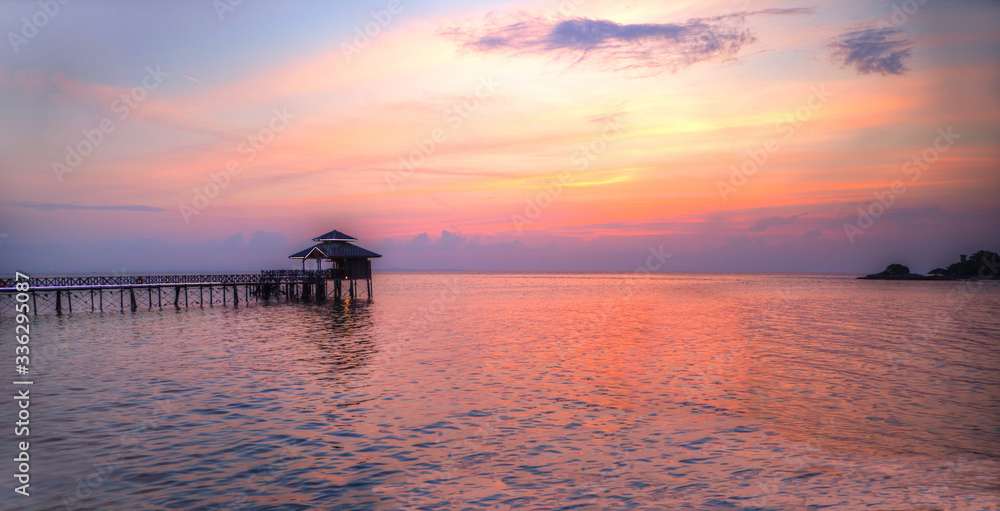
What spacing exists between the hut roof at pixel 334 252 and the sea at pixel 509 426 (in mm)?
31653

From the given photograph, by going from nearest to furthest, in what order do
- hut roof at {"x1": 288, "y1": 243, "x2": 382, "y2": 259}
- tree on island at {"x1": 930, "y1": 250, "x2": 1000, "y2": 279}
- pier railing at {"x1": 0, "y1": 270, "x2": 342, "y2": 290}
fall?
pier railing at {"x1": 0, "y1": 270, "x2": 342, "y2": 290}
hut roof at {"x1": 288, "y1": 243, "x2": 382, "y2": 259}
tree on island at {"x1": 930, "y1": 250, "x2": 1000, "y2": 279}

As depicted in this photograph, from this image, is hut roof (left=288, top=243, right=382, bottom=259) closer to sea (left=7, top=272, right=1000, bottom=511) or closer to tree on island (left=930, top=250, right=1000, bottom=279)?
sea (left=7, top=272, right=1000, bottom=511)

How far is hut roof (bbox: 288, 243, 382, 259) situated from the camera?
59.8 metres

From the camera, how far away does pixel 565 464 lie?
35.2 ft

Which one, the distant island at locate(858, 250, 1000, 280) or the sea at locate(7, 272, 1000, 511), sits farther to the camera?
the distant island at locate(858, 250, 1000, 280)

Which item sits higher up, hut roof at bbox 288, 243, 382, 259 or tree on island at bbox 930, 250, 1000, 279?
hut roof at bbox 288, 243, 382, 259

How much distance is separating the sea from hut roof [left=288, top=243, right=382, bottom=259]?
3165 centimetres

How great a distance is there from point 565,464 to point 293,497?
507cm

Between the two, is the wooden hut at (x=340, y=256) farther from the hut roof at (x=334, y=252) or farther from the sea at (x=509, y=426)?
the sea at (x=509, y=426)

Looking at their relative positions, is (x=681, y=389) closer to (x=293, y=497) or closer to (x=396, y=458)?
(x=396, y=458)

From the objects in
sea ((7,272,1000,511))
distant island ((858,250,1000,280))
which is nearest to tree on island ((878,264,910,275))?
distant island ((858,250,1000,280))

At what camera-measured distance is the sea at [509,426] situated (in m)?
9.33

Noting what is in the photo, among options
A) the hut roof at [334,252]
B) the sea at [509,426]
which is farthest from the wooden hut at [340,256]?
the sea at [509,426]

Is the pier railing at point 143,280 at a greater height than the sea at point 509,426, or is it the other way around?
the pier railing at point 143,280
